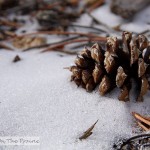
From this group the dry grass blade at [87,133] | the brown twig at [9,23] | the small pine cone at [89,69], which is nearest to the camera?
the dry grass blade at [87,133]

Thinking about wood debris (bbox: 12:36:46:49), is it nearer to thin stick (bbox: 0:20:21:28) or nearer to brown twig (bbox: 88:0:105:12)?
thin stick (bbox: 0:20:21:28)

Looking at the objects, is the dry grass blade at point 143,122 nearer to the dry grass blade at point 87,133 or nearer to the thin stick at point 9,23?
the dry grass blade at point 87,133

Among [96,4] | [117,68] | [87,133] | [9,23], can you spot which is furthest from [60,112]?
[96,4]

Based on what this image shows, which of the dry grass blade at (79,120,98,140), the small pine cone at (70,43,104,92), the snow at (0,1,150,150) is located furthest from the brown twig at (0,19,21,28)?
the dry grass blade at (79,120,98,140)

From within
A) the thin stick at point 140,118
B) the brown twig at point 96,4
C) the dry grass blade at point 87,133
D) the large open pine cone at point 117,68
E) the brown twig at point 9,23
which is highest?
the brown twig at point 96,4

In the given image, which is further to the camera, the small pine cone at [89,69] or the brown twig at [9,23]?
the brown twig at [9,23]

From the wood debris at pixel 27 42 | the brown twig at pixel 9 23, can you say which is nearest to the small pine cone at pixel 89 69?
the wood debris at pixel 27 42

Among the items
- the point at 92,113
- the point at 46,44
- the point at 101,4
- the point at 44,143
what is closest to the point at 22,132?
the point at 44,143
